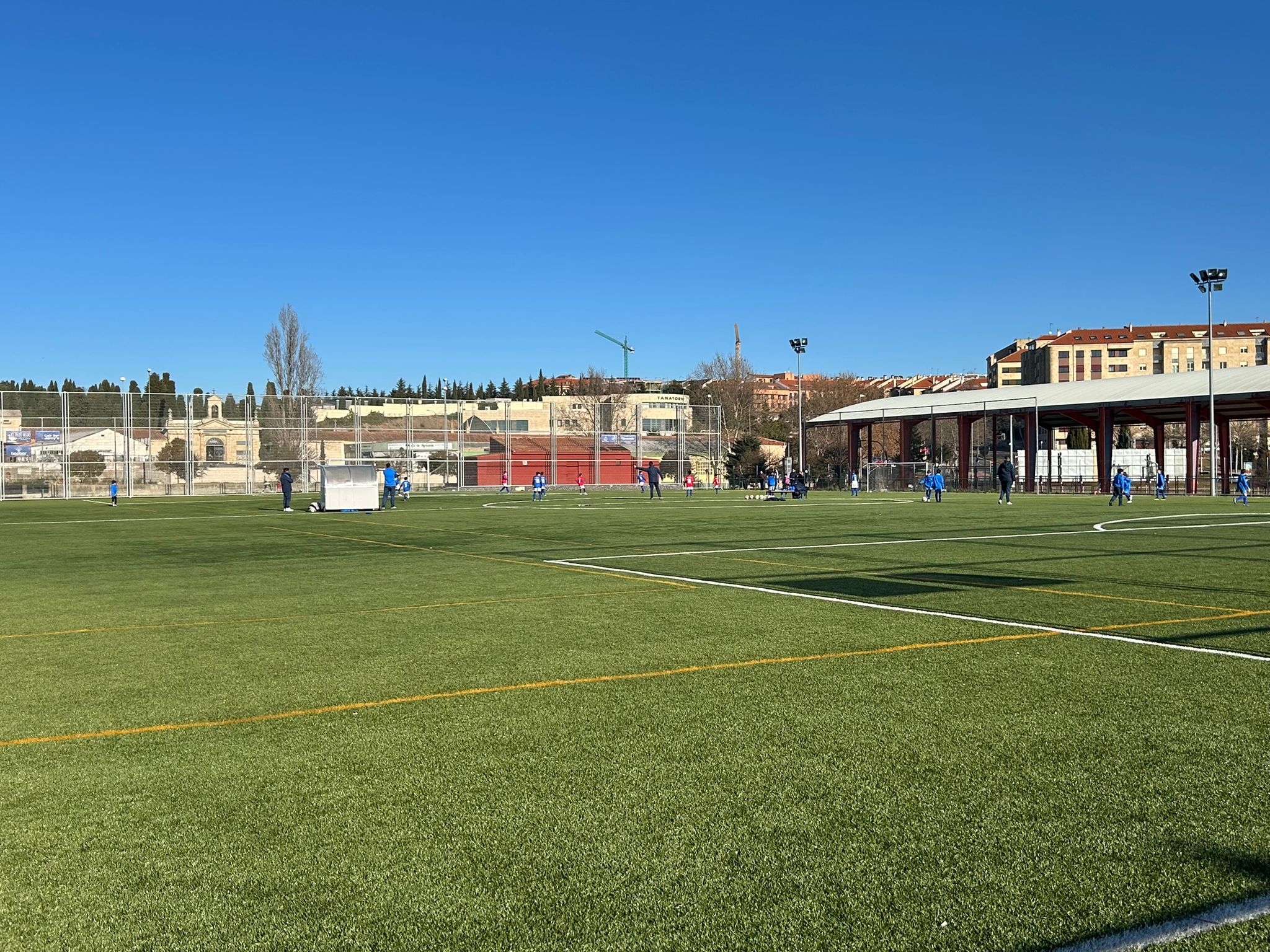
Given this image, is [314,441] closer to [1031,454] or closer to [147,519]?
[147,519]

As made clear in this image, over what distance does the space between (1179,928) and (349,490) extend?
4037 cm

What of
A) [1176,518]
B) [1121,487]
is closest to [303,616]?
[1176,518]

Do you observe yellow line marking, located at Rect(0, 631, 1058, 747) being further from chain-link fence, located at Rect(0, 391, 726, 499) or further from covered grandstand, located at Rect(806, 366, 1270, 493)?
chain-link fence, located at Rect(0, 391, 726, 499)

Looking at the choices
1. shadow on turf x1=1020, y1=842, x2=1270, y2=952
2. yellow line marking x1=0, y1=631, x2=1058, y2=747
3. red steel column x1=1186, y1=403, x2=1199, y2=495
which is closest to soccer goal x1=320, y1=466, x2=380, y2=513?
yellow line marking x1=0, y1=631, x2=1058, y2=747

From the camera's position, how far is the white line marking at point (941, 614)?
9.13m

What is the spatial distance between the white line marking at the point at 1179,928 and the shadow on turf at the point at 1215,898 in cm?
2

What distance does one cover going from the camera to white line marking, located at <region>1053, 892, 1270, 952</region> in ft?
11.9

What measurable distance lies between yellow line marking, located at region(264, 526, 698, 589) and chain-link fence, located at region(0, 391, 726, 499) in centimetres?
3520

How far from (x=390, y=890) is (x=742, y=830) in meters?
1.51

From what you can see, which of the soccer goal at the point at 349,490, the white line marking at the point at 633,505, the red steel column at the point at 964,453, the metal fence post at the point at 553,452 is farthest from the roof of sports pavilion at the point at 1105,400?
the soccer goal at the point at 349,490

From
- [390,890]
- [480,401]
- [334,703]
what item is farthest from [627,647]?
[480,401]

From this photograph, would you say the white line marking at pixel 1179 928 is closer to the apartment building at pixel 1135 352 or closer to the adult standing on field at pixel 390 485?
the adult standing on field at pixel 390 485

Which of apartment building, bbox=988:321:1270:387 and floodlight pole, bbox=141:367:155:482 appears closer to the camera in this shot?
floodlight pole, bbox=141:367:155:482

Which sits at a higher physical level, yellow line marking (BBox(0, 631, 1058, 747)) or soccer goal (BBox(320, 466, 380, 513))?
soccer goal (BBox(320, 466, 380, 513))
